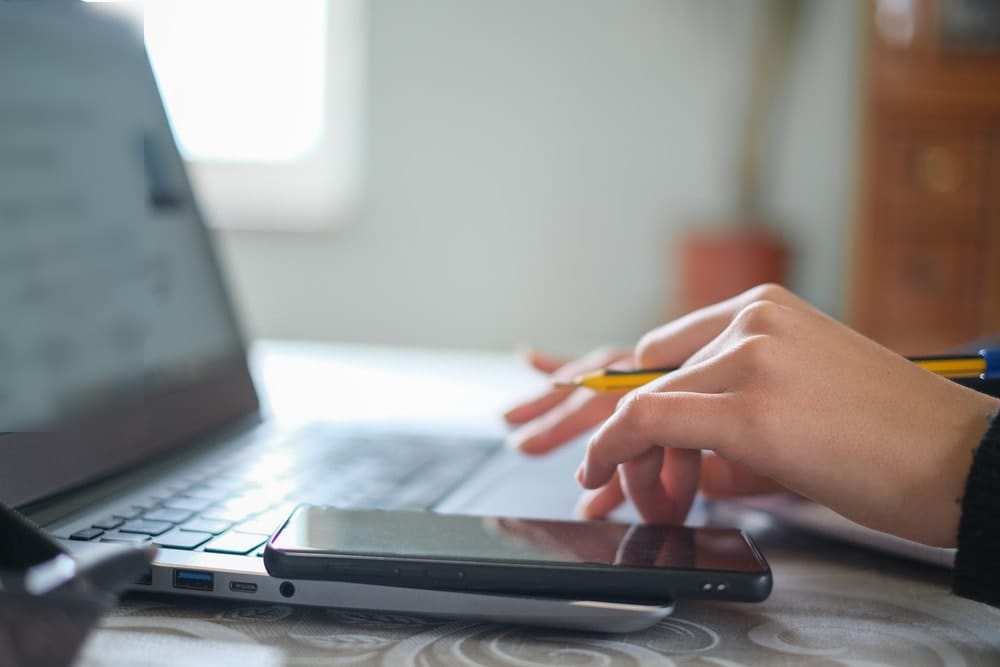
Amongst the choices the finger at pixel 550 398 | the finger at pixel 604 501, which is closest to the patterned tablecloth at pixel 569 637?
the finger at pixel 604 501

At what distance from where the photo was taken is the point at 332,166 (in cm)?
222

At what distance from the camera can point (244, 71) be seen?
2.17 meters

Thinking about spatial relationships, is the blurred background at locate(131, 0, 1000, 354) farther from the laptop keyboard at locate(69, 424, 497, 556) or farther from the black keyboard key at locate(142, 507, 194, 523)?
the black keyboard key at locate(142, 507, 194, 523)

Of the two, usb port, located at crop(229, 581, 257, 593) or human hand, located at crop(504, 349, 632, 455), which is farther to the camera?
human hand, located at crop(504, 349, 632, 455)

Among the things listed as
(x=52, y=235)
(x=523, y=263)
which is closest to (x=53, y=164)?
(x=52, y=235)

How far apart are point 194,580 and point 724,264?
1606 millimetres

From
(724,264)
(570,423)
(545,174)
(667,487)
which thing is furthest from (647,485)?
(545,174)

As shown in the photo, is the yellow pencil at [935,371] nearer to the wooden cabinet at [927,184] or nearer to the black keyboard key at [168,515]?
the black keyboard key at [168,515]

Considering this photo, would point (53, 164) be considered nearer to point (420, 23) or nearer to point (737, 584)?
point (737, 584)

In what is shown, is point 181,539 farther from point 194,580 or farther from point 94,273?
point 94,273

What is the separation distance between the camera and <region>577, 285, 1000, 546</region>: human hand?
1.25 ft

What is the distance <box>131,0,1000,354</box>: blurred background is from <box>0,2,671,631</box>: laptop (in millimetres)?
1333

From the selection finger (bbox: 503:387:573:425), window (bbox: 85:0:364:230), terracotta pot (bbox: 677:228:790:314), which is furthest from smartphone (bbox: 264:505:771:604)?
window (bbox: 85:0:364:230)

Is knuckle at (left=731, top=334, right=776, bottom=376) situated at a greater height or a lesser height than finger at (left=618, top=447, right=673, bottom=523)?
greater
